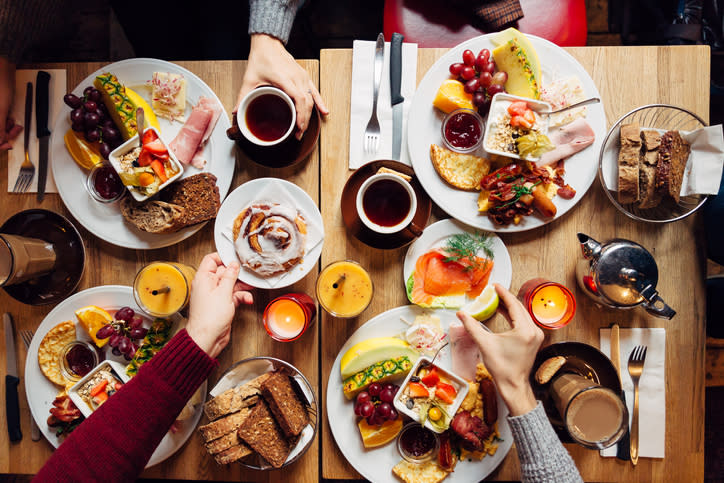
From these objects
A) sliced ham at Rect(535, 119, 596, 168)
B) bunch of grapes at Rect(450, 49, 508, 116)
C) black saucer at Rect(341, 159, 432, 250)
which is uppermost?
bunch of grapes at Rect(450, 49, 508, 116)

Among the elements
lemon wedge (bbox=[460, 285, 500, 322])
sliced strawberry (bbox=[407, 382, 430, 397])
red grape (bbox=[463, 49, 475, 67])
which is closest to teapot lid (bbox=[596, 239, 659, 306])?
lemon wedge (bbox=[460, 285, 500, 322])

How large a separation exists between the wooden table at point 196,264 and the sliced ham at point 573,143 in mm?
857

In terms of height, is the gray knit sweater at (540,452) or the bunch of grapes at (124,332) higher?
the bunch of grapes at (124,332)

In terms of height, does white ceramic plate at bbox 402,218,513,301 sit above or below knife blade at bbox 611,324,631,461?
above

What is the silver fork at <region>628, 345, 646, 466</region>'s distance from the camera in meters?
1.52

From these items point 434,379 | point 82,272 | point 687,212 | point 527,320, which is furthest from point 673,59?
point 82,272

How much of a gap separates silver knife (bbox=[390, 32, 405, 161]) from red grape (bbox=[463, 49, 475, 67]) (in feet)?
0.77

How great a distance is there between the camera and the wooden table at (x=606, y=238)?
61.2 inches

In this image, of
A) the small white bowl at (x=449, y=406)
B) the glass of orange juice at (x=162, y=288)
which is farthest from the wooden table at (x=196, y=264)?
the small white bowl at (x=449, y=406)

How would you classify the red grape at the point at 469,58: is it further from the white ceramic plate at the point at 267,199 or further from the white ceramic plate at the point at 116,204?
the white ceramic plate at the point at 116,204

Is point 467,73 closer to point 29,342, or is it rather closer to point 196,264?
point 196,264

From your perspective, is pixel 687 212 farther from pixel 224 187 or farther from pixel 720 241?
pixel 224 187

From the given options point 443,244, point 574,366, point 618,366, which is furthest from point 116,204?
point 618,366

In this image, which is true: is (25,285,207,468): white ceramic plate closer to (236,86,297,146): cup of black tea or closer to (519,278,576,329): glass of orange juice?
(236,86,297,146): cup of black tea
